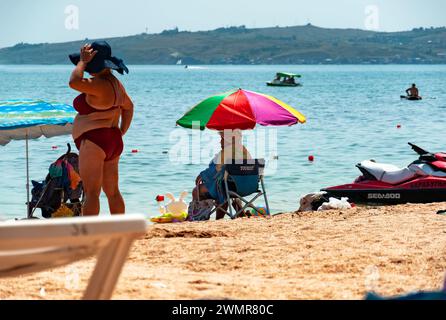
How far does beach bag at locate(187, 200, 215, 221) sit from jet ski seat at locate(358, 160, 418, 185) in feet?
7.42

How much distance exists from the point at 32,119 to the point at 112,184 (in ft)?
10.6

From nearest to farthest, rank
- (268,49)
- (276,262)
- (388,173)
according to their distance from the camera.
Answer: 1. (276,262)
2. (388,173)
3. (268,49)

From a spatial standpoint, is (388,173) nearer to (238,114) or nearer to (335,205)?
(335,205)

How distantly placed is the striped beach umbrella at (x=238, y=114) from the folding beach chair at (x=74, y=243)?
20.3ft

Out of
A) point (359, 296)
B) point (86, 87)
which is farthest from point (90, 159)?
point (359, 296)

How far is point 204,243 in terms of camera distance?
6.94 m

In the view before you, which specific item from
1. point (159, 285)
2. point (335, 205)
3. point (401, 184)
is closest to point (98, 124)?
point (159, 285)

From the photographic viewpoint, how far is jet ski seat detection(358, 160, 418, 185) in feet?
34.6

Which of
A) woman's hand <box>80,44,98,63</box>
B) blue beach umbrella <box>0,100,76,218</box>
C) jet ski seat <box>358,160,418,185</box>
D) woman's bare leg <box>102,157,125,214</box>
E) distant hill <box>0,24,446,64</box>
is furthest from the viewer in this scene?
distant hill <box>0,24,446,64</box>

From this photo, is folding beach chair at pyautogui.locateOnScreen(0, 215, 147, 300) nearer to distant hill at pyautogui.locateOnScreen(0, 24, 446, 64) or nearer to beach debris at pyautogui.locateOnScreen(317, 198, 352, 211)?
beach debris at pyautogui.locateOnScreen(317, 198, 352, 211)

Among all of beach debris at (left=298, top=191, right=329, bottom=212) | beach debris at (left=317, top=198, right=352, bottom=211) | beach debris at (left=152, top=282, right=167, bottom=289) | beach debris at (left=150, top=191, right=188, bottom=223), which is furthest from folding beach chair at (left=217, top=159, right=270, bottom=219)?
beach debris at (left=152, top=282, right=167, bottom=289)

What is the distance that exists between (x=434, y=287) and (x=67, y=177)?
5.53 m

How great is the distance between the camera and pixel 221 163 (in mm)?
9422

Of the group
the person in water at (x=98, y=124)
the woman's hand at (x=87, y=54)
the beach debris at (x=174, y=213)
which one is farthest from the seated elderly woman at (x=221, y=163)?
the woman's hand at (x=87, y=54)
